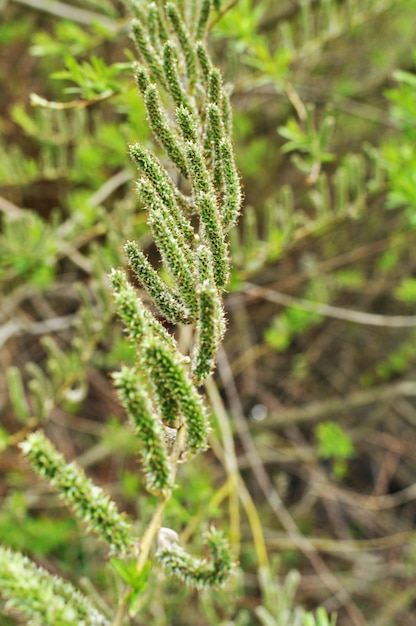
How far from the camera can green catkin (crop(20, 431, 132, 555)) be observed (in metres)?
0.73

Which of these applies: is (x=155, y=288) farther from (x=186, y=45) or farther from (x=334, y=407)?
(x=334, y=407)

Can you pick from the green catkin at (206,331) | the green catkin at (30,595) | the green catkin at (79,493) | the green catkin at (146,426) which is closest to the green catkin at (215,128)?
the green catkin at (206,331)

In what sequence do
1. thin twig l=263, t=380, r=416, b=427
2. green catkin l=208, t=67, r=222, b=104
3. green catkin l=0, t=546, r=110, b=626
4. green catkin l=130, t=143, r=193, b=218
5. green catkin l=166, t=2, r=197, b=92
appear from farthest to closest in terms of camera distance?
1. thin twig l=263, t=380, r=416, b=427
2. green catkin l=166, t=2, r=197, b=92
3. green catkin l=208, t=67, r=222, b=104
4. green catkin l=130, t=143, r=193, b=218
5. green catkin l=0, t=546, r=110, b=626

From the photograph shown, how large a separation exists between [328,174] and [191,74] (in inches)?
116

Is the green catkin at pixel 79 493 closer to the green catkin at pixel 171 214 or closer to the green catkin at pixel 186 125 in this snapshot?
the green catkin at pixel 171 214

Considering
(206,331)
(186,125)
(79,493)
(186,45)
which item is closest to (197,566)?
(79,493)

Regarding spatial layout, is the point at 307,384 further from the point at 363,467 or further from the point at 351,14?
the point at 351,14

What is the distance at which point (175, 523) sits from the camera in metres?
1.48

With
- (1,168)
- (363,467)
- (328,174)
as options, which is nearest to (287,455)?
(363,467)

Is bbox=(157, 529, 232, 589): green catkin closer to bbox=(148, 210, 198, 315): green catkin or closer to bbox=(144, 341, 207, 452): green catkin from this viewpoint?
bbox=(144, 341, 207, 452): green catkin

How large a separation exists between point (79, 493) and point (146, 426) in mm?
155

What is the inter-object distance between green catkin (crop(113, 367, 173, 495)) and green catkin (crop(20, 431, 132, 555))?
77 mm

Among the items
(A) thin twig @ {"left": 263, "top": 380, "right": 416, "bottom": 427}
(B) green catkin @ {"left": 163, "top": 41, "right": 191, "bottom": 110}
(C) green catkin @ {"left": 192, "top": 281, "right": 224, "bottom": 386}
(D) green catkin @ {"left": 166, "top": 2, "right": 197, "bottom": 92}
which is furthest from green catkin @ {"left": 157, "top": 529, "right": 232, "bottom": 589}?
(A) thin twig @ {"left": 263, "top": 380, "right": 416, "bottom": 427}

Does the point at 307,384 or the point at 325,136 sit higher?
the point at 325,136
